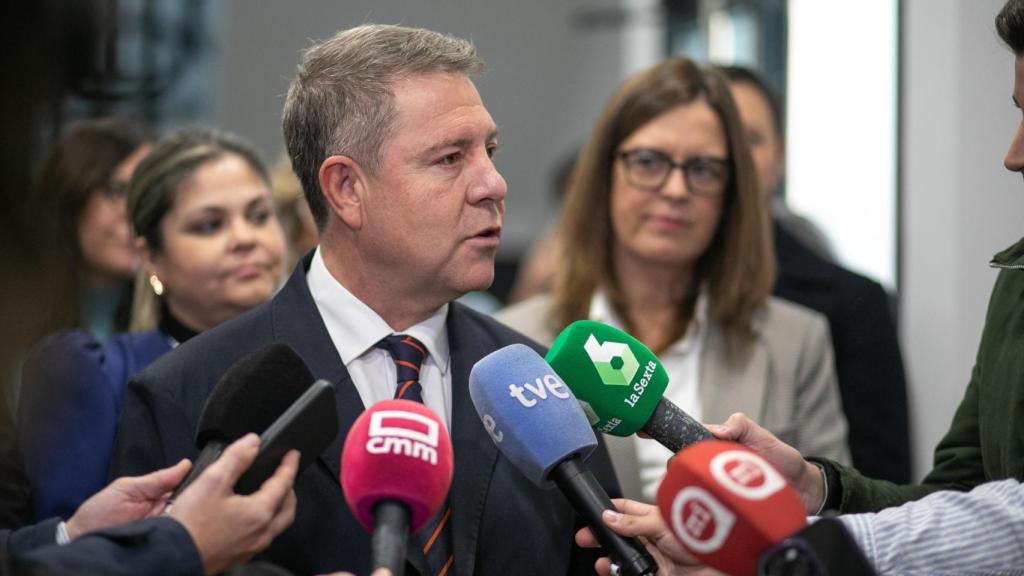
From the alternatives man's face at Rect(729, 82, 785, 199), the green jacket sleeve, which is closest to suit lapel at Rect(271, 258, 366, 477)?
the green jacket sleeve

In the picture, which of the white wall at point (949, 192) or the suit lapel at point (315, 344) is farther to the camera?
the white wall at point (949, 192)

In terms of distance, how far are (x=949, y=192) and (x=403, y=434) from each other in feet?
6.25

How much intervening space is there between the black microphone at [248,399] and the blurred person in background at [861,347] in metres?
1.83

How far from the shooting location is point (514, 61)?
10008mm

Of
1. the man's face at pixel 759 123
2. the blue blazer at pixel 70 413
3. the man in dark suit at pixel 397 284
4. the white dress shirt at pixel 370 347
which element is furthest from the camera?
the man's face at pixel 759 123

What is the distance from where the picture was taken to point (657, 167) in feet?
10.6

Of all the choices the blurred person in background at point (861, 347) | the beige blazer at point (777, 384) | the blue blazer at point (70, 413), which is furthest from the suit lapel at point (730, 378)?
the blue blazer at point (70, 413)

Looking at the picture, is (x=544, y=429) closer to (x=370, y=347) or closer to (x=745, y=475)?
(x=745, y=475)

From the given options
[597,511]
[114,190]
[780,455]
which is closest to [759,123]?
[114,190]

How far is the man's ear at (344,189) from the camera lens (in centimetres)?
228

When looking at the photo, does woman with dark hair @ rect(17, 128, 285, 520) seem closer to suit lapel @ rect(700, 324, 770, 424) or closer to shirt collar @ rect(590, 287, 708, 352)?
shirt collar @ rect(590, 287, 708, 352)

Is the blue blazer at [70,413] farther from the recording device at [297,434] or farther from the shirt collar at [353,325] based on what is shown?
the recording device at [297,434]

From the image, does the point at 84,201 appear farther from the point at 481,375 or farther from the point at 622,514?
the point at 622,514

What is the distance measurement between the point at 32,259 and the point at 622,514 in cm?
122
